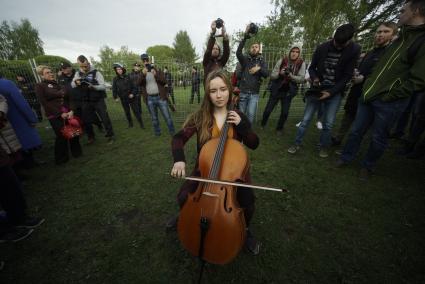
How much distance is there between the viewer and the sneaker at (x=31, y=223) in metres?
2.45

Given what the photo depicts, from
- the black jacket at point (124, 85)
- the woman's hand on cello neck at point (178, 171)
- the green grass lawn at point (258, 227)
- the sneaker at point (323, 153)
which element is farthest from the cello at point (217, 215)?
the black jacket at point (124, 85)

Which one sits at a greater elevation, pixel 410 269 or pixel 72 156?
pixel 410 269

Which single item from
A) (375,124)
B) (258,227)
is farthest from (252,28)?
(258,227)

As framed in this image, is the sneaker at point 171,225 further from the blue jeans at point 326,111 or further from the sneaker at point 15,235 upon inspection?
the blue jeans at point 326,111

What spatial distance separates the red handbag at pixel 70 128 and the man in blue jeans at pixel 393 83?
5705mm

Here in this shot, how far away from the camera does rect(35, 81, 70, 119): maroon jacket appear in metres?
3.78

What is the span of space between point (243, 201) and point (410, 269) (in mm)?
1788

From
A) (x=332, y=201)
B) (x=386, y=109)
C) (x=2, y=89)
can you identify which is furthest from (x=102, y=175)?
(x=386, y=109)

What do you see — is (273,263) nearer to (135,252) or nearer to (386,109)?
(135,252)

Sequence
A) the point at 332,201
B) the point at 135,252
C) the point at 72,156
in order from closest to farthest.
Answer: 1. the point at 135,252
2. the point at 332,201
3. the point at 72,156

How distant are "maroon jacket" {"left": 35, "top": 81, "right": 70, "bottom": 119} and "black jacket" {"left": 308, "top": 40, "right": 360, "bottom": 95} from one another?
536 cm

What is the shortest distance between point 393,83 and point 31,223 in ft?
17.6

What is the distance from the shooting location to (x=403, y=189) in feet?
9.51

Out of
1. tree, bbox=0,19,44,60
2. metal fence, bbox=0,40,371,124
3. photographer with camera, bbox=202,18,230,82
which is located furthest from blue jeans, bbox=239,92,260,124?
tree, bbox=0,19,44,60
